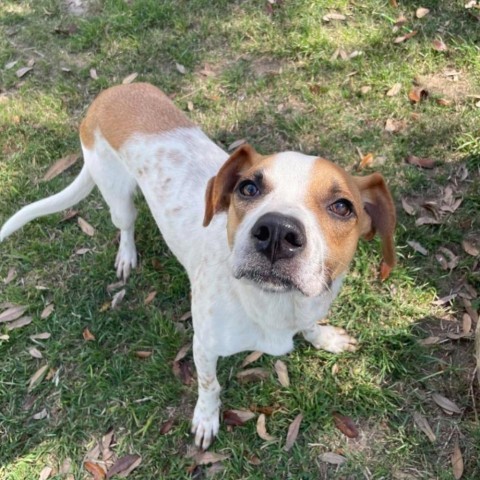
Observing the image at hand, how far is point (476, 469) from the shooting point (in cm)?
355

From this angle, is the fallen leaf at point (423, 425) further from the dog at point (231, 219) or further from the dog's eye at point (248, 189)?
the dog's eye at point (248, 189)

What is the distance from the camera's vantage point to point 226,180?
293cm

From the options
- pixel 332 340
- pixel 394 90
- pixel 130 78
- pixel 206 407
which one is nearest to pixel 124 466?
pixel 206 407

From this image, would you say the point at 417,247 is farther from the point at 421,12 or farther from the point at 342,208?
the point at 421,12

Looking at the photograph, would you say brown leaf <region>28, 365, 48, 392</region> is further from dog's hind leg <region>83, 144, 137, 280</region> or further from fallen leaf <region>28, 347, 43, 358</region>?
dog's hind leg <region>83, 144, 137, 280</region>

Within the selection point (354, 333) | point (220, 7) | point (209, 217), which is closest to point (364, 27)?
point (220, 7)

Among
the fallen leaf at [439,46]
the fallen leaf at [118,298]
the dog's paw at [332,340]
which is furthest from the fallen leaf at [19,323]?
the fallen leaf at [439,46]

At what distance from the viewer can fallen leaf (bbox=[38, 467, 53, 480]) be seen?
379cm

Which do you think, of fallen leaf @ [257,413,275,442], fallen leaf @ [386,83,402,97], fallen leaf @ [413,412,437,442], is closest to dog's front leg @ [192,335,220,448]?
fallen leaf @ [257,413,275,442]

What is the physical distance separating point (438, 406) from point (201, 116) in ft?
11.1

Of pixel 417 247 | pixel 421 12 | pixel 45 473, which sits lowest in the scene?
pixel 45 473

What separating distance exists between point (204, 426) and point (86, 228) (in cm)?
213

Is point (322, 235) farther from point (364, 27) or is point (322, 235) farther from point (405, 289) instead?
point (364, 27)

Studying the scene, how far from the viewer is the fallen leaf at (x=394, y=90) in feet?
17.4
